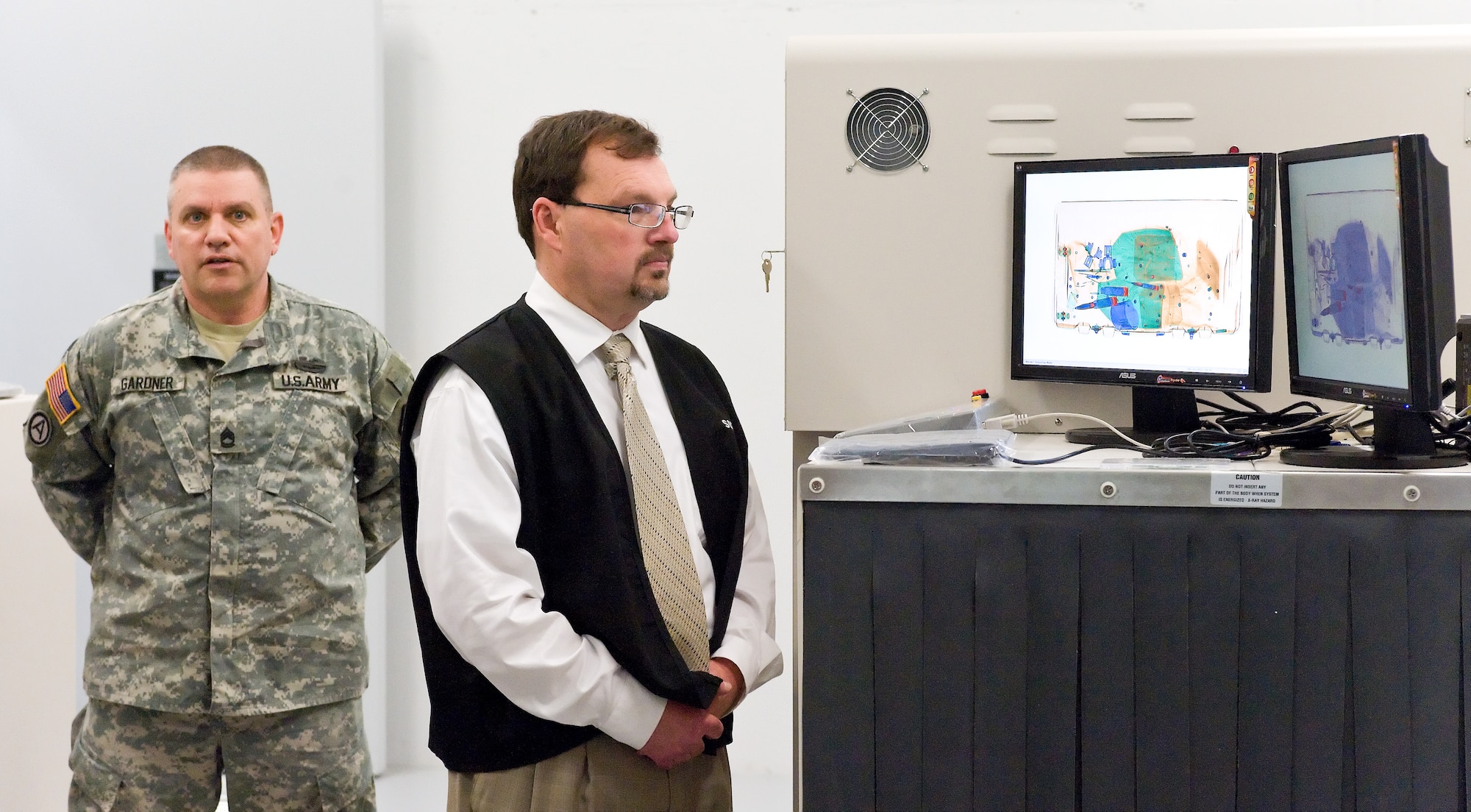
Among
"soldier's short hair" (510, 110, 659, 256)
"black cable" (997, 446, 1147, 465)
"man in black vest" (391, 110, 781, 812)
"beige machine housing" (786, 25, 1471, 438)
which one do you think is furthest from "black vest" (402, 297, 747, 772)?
"black cable" (997, 446, 1147, 465)

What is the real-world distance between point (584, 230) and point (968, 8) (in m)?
1.85

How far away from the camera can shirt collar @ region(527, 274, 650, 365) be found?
1455 mm

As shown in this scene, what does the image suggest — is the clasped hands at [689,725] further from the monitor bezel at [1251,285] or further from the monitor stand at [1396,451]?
the monitor stand at [1396,451]

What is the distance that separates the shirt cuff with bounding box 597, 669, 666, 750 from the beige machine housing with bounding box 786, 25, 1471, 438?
16.2 inches

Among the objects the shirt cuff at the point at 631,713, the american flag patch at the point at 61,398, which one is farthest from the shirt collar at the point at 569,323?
the american flag patch at the point at 61,398

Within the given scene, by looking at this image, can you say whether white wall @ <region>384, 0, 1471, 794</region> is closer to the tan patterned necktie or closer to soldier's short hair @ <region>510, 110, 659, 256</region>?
A: soldier's short hair @ <region>510, 110, 659, 256</region>

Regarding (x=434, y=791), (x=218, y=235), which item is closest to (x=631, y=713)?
(x=218, y=235)

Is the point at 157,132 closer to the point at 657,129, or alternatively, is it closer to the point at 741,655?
the point at 657,129

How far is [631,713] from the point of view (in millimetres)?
1327

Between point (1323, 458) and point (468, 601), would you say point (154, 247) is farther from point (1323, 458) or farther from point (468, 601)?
point (1323, 458)

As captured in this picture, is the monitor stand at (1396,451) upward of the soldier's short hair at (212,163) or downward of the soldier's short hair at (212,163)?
downward

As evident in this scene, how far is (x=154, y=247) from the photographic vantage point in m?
2.98

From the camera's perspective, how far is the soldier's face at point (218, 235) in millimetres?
1968

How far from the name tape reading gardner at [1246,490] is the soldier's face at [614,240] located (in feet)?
2.29
